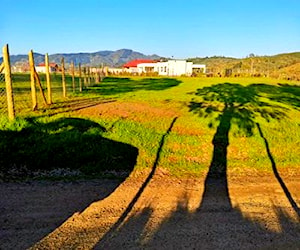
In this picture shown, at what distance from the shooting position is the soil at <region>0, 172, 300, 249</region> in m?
4.63

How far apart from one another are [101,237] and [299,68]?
338ft

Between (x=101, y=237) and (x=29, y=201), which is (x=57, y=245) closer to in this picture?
(x=101, y=237)

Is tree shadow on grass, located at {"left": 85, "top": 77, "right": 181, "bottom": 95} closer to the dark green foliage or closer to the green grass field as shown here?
the green grass field

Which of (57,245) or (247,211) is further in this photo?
(247,211)

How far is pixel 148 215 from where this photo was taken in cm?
544

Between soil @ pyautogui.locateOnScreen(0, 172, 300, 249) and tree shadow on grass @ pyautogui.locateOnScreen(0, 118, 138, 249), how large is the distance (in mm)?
18

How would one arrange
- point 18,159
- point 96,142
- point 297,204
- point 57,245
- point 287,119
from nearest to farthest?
point 57,245
point 297,204
point 18,159
point 96,142
point 287,119

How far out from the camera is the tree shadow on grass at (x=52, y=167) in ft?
16.9

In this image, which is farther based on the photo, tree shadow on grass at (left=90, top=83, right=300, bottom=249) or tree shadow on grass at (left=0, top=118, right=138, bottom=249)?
tree shadow on grass at (left=0, top=118, right=138, bottom=249)

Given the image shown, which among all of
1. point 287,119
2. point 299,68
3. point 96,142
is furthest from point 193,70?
point 96,142

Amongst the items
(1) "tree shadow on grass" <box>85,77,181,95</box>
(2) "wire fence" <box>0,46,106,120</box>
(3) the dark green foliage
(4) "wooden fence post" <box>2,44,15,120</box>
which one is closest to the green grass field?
(3) the dark green foliage

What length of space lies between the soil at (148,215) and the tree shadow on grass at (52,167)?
2cm

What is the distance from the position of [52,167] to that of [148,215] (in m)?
3.28

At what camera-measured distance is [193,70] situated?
94.2 m
